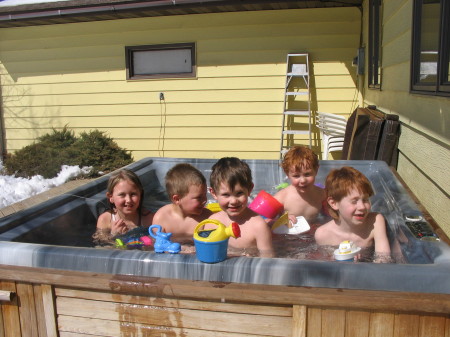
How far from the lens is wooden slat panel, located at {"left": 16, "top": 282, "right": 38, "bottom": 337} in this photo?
1.64 metres

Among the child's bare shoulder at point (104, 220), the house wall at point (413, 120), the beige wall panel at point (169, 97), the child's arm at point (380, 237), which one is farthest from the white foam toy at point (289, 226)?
the beige wall panel at point (169, 97)

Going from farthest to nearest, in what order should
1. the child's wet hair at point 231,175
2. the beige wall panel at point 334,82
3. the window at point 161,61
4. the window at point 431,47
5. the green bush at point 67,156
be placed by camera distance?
the window at point 161,61
the green bush at point 67,156
the beige wall panel at point 334,82
the child's wet hair at point 231,175
the window at point 431,47

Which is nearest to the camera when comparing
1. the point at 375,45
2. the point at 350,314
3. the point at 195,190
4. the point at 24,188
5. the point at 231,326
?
the point at 350,314

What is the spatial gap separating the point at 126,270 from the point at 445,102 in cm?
157

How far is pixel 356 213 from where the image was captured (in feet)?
7.07

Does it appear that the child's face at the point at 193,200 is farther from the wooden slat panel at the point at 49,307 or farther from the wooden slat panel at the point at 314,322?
the wooden slat panel at the point at 314,322

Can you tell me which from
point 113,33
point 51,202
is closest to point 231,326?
point 51,202

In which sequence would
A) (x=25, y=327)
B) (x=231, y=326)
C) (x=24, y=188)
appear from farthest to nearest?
(x=24, y=188), (x=25, y=327), (x=231, y=326)

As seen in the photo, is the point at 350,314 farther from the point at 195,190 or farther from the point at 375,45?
the point at 375,45

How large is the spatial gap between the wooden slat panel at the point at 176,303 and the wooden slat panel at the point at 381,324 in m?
0.26

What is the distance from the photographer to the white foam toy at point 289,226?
2.61 metres

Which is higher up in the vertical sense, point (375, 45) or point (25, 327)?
point (375, 45)

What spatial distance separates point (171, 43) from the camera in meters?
6.11

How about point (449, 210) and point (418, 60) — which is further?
point (418, 60)
